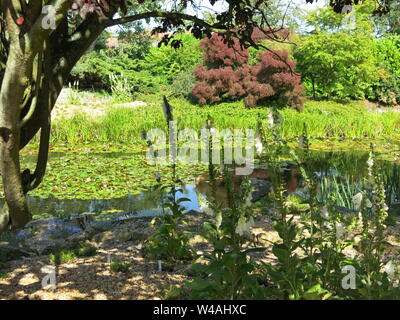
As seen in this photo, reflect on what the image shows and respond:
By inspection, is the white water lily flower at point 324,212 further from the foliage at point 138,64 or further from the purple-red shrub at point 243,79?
the foliage at point 138,64

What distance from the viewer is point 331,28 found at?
17969 millimetres

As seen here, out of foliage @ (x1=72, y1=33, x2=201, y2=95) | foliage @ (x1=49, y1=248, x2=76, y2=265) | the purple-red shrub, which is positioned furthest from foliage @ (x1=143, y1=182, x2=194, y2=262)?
foliage @ (x1=72, y1=33, x2=201, y2=95)

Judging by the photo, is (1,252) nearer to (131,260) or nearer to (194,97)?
(131,260)

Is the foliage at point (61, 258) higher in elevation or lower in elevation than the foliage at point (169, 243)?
lower

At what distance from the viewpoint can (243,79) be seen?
56.2 ft

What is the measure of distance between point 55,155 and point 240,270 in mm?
8346

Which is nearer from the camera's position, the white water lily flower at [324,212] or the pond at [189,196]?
the white water lily flower at [324,212]

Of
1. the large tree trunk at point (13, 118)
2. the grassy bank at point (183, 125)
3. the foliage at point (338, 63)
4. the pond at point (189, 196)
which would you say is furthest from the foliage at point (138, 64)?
the large tree trunk at point (13, 118)

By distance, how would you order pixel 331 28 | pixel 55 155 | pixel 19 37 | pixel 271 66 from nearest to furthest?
pixel 19 37 → pixel 55 155 → pixel 271 66 → pixel 331 28

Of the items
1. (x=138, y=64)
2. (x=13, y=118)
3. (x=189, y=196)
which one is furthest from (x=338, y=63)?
(x=13, y=118)

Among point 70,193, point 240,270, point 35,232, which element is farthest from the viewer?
point 70,193

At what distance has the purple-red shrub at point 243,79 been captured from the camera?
52.1 feet

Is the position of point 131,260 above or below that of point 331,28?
below
